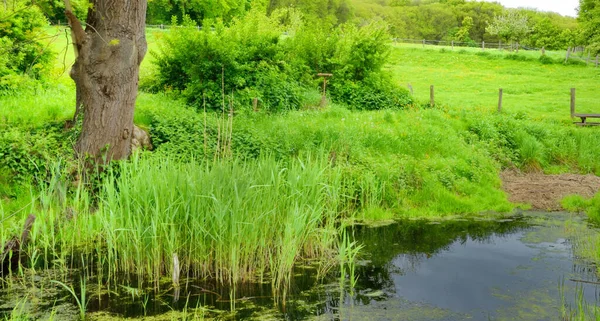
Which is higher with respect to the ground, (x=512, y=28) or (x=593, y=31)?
(x=512, y=28)

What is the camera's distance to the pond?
6410 mm

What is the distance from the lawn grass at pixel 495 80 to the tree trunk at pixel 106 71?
14.3 meters

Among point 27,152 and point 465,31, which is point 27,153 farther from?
point 465,31

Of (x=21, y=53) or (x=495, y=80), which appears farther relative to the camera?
(x=495, y=80)

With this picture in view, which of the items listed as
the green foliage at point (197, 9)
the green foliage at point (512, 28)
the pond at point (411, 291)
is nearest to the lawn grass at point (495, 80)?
the pond at point (411, 291)

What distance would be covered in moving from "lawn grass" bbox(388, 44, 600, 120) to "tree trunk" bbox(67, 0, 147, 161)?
14.3 m

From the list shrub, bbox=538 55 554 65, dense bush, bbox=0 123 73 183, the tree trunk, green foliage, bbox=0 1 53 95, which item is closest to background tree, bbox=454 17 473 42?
shrub, bbox=538 55 554 65

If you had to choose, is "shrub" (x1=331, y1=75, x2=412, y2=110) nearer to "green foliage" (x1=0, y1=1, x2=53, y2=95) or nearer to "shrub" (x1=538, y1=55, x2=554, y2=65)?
"green foliage" (x1=0, y1=1, x2=53, y2=95)

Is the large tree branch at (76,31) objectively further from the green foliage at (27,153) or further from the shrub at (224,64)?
the shrub at (224,64)

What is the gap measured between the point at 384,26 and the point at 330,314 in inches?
701

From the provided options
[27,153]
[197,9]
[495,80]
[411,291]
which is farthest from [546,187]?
[197,9]

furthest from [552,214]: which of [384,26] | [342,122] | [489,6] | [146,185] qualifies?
[489,6]

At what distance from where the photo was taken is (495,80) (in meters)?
36.5

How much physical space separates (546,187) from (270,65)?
8.61 metres
